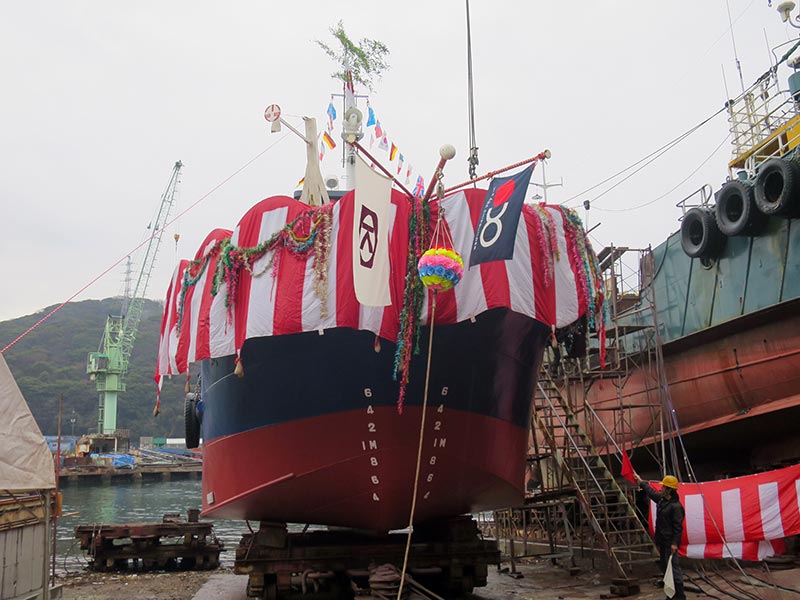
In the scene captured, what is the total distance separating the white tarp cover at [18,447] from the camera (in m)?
7.11

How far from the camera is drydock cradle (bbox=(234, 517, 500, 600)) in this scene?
8.92 m

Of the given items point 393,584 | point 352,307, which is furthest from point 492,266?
point 393,584

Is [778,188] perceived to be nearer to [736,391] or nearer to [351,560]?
[736,391]

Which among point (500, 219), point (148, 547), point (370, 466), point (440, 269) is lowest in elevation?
point (148, 547)

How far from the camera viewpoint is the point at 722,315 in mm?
14078

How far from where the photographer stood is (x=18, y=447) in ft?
23.9

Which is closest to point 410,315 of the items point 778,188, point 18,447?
point 18,447

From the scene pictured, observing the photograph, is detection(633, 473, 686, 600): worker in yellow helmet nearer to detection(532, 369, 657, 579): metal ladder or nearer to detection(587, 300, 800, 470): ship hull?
detection(532, 369, 657, 579): metal ladder

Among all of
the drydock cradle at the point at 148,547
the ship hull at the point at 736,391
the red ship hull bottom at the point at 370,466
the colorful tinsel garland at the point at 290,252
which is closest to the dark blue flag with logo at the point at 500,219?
the colorful tinsel garland at the point at 290,252

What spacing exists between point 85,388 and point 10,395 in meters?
117

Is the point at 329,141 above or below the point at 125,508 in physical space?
above

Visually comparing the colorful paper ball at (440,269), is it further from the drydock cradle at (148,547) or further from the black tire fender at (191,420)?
the drydock cradle at (148,547)

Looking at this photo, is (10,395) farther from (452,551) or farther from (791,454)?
(791,454)

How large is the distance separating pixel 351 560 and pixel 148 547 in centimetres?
790
